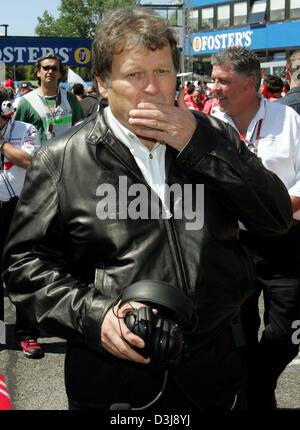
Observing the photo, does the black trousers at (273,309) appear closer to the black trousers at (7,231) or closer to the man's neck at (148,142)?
the man's neck at (148,142)

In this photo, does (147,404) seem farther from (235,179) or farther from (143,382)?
(235,179)

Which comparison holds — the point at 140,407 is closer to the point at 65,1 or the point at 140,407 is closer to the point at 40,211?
the point at 40,211

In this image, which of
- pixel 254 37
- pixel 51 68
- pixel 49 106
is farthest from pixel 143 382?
pixel 254 37

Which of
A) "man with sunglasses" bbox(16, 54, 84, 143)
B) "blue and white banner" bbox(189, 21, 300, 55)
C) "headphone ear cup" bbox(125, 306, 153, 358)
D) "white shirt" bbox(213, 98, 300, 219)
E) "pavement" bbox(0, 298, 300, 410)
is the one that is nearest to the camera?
"headphone ear cup" bbox(125, 306, 153, 358)

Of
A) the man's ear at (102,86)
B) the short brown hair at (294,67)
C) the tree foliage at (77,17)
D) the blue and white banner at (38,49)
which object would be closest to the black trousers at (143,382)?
the man's ear at (102,86)

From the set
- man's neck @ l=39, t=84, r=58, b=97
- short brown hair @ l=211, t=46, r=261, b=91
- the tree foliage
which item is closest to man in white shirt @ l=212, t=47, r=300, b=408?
short brown hair @ l=211, t=46, r=261, b=91

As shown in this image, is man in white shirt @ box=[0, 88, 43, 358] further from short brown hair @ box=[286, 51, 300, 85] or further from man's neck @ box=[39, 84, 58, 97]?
short brown hair @ box=[286, 51, 300, 85]

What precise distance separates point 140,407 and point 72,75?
13.0m

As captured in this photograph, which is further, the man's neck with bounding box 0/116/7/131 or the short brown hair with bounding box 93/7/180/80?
the man's neck with bounding box 0/116/7/131

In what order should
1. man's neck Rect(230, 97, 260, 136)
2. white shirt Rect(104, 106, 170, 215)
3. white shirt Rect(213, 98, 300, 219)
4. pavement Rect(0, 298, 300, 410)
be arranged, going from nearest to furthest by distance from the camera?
white shirt Rect(104, 106, 170, 215) < white shirt Rect(213, 98, 300, 219) < man's neck Rect(230, 97, 260, 136) < pavement Rect(0, 298, 300, 410)

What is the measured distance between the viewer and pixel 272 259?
152 inches

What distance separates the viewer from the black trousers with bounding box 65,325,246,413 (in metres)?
2.12

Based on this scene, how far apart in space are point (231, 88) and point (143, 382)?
2289 mm

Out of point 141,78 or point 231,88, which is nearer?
point 141,78
